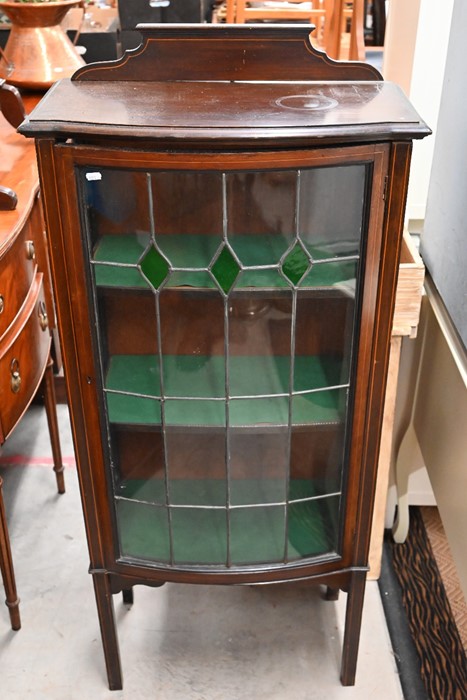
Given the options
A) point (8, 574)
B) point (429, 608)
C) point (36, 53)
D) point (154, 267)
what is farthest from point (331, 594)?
point (36, 53)

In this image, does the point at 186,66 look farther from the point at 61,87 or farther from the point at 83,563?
the point at 83,563

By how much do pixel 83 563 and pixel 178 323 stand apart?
88cm

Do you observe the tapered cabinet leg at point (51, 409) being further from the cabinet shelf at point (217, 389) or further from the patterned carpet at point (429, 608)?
the patterned carpet at point (429, 608)

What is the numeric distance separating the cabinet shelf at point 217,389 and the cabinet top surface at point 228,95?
0.38 m

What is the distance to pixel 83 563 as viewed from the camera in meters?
1.83

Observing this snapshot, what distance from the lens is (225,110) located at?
3.55 ft

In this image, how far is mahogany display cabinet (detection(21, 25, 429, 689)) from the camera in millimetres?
1035

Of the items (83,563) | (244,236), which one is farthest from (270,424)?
(83,563)

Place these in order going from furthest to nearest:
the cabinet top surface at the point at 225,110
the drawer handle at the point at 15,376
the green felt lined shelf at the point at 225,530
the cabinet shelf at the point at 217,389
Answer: the drawer handle at the point at 15,376 < the green felt lined shelf at the point at 225,530 < the cabinet shelf at the point at 217,389 < the cabinet top surface at the point at 225,110

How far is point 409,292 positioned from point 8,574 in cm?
99

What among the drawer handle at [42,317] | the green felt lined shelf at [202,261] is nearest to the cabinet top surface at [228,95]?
the green felt lined shelf at [202,261]

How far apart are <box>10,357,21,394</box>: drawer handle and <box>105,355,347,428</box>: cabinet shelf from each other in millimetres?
304

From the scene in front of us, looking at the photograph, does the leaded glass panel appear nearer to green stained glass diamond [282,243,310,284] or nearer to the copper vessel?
green stained glass diamond [282,243,310,284]

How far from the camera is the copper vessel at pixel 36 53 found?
7.14 feet
